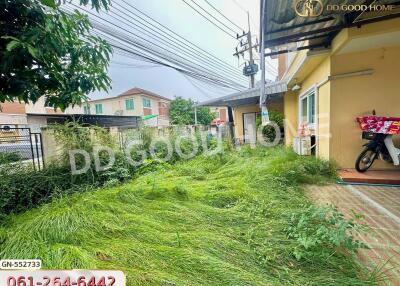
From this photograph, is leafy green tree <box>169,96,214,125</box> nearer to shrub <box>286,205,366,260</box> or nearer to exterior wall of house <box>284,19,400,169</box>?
exterior wall of house <box>284,19,400,169</box>

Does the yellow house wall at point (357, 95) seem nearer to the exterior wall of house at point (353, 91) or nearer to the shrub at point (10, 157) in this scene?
the exterior wall of house at point (353, 91)

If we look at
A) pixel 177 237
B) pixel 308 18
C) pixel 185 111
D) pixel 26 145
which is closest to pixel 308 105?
pixel 308 18

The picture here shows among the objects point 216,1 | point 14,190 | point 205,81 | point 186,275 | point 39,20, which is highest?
point 216,1

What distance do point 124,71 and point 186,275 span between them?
9173 mm

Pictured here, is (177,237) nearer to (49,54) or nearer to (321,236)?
(321,236)

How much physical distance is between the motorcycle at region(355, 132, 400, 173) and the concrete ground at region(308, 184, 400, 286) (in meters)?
0.67

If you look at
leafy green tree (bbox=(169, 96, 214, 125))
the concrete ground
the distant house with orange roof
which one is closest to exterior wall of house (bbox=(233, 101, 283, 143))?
the concrete ground

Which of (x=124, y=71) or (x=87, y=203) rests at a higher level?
(x=124, y=71)

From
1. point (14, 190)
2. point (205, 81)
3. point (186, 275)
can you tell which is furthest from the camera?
point (205, 81)

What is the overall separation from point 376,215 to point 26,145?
5384 millimetres

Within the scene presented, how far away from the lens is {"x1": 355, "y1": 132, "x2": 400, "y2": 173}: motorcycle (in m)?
4.03

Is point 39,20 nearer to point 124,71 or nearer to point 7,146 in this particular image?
point 7,146

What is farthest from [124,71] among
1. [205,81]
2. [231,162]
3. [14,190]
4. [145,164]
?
[14,190]

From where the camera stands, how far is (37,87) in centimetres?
224
